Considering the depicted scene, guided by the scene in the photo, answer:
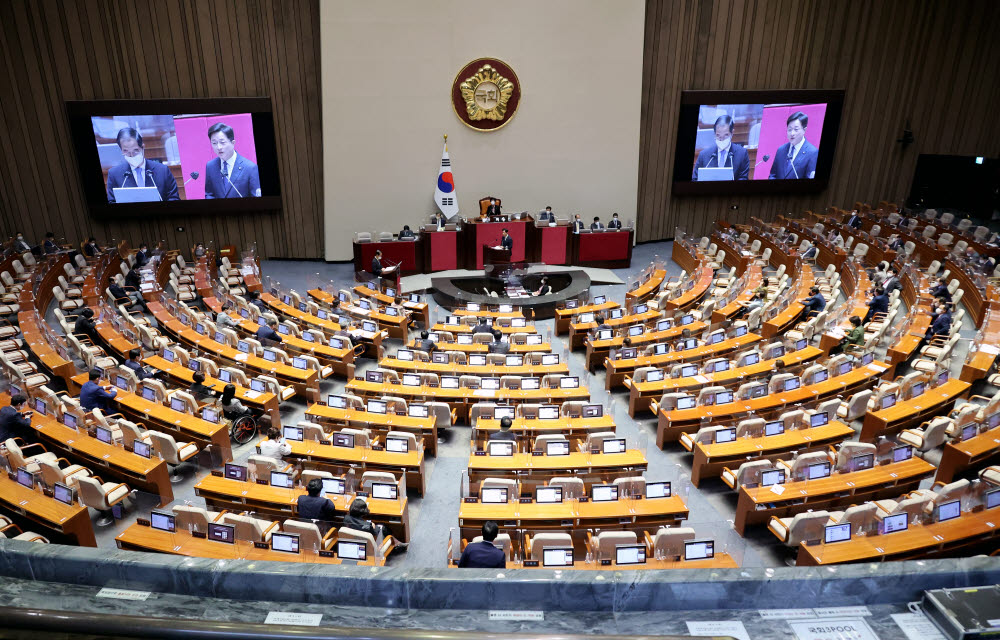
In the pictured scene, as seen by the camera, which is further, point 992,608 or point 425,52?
point 425,52

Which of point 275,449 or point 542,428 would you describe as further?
point 542,428

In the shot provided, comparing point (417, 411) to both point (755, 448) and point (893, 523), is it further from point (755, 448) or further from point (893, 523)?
point (893, 523)

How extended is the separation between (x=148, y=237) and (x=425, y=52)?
9.52 meters

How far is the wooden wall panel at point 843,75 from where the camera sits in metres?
20.0

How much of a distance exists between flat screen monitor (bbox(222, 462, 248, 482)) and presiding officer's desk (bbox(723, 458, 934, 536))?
18.9 ft

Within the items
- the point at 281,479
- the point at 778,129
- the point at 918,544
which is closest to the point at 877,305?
the point at 918,544

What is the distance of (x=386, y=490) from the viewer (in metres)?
7.45

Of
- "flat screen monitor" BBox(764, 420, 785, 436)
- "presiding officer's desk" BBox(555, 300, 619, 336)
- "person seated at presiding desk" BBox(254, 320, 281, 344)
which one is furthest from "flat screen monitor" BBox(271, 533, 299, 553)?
"presiding officer's desk" BBox(555, 300, 619, 336)

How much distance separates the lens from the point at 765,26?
797 inches

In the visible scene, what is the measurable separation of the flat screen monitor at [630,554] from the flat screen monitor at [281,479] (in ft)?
12.5

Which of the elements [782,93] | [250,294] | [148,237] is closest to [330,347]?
[250,294]

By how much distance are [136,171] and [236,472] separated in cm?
1344

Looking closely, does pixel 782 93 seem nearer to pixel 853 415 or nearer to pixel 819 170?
pixel 819 170

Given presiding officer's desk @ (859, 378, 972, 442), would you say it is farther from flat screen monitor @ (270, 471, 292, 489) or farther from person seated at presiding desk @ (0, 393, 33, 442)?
person seated at presiding desk @ (0, 393, 33, 442)
